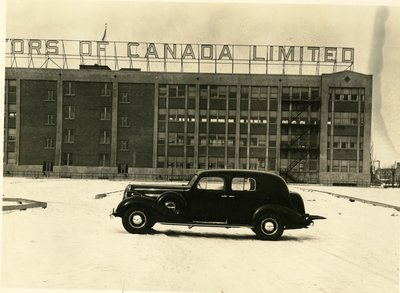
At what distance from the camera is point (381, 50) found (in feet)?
48.0

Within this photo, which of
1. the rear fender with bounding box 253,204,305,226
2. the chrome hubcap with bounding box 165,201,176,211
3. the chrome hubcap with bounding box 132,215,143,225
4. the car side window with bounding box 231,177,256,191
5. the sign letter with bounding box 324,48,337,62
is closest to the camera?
the rear fender with bounding box 253,204,305,226

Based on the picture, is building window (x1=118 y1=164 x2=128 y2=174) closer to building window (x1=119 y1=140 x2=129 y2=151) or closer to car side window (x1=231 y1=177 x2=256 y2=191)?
building window (x1=119 y1=140 x2=129 y2=151)

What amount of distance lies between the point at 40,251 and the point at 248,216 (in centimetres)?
513

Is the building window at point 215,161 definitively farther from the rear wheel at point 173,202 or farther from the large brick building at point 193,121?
the rear wheel at point 173,202

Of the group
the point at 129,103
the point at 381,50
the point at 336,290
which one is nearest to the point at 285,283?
the point at 336,290

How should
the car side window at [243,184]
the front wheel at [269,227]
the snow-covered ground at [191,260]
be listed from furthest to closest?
the car side window at [243,184]
the front wheel at [269,227]
the snow-covered ground at [191,260]

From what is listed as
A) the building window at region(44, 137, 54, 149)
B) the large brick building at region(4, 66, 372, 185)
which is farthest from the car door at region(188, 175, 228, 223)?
the building window at region(44, 137, 54, 149)

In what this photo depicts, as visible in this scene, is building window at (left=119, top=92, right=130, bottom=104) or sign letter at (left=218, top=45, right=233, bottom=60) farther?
building window at (left=119, top=92, right=130, bottom=104)

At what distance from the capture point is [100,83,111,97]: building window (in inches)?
2717

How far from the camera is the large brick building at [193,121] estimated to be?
222ft

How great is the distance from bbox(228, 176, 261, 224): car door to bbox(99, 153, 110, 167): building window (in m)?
57.3

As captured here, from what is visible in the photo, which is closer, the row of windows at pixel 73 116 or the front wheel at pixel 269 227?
the front wheel at pixel 269 227

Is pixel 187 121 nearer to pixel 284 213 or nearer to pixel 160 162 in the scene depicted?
pixel 160 162

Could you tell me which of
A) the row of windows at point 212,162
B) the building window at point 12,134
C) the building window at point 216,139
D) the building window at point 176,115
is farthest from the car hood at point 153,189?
the building window at point 12,134
